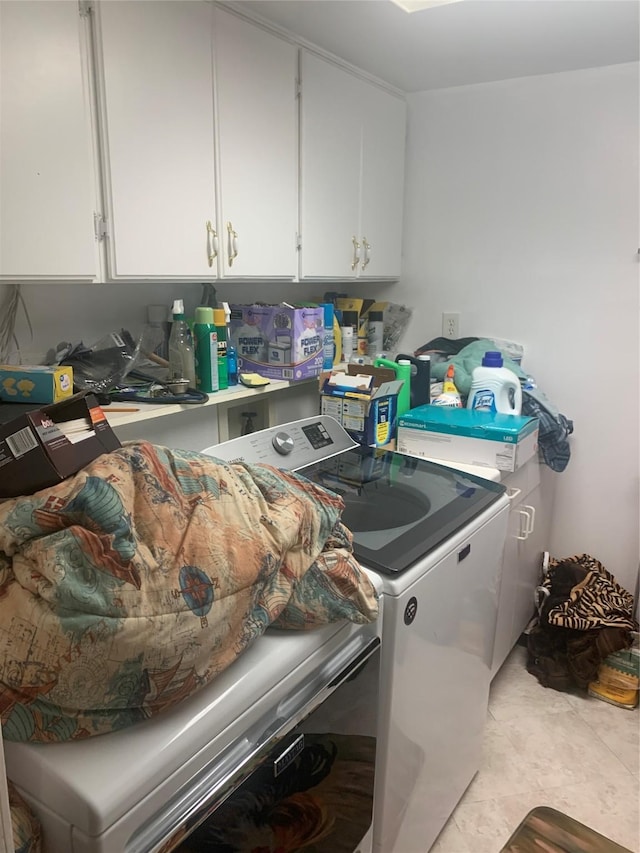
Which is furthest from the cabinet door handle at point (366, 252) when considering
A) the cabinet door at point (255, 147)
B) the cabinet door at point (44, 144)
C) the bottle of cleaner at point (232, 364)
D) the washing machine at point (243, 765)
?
the washing machine at point (243, 765)

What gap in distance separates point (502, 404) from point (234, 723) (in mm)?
1607

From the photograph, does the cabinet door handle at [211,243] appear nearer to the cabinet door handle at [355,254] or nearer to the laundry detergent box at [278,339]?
the laundry detergent box at [278,339]

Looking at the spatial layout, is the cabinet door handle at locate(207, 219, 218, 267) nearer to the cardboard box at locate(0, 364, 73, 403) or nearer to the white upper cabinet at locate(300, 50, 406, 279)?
the white upper cabinet at locate(300, 50, 406, 279)

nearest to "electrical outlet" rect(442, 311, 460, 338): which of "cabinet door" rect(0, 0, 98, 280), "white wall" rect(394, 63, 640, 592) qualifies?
"white wall" rect(394, 63, 640, 592)

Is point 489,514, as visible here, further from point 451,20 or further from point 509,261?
point 451,20

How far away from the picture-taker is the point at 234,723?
0.89 meters

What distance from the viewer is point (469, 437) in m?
1.98

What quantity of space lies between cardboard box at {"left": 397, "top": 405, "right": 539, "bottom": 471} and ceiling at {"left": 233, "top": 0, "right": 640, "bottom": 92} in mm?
1208

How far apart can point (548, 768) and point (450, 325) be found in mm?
1693

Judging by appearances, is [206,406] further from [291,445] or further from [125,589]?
[125,589]

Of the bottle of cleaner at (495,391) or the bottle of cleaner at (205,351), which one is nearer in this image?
the bottle of cleaner at (205,351)

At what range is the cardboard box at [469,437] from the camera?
1.92m

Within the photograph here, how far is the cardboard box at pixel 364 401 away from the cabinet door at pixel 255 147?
41 cm

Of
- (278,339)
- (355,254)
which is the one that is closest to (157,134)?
(278,339)
